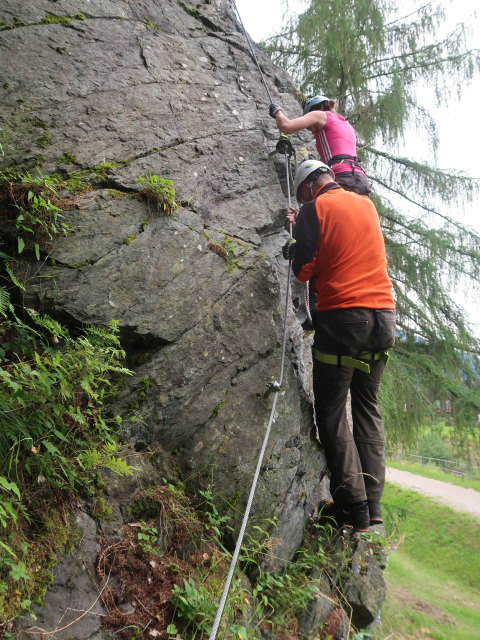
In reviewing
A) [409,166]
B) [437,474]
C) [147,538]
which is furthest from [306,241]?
[437,474]

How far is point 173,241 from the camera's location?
3.37m

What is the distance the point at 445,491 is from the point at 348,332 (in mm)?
20896

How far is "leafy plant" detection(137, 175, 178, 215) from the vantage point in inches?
132

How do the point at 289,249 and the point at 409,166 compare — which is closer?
the point at 289,249

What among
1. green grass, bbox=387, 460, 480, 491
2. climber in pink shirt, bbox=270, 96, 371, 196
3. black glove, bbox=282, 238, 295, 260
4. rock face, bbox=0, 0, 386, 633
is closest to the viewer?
rock face, bbox=0, 0, 386, 633

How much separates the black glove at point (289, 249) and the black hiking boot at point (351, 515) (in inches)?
80.1

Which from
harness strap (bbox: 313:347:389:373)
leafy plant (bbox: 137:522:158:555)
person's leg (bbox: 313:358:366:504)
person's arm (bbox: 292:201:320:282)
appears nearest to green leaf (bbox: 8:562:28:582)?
leafy plant (bbox: 137:522:158:555)

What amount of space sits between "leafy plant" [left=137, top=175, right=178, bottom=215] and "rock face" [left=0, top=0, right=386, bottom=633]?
0.09 metres

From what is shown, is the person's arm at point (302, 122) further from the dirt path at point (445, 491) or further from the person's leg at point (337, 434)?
the dirt path at point (445, 491)

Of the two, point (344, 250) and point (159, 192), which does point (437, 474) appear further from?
point (159, 192)

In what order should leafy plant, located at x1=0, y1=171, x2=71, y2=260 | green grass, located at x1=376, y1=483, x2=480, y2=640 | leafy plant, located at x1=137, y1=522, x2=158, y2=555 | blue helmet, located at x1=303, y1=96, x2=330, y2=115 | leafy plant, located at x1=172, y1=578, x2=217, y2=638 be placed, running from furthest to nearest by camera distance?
green grass, located at x1=376, y1=483, x2=480, y2=640 → blue helmet, located at x1=303, y1=96, x2=330, y2=115 → leafy plant, located at x1=0, y1=171, x2=71, y2=260 → leafy plant, located at x1=137, y1=522, x2=158, y2=555 → leafy plant, located at x1=172, y1=578, x2=217, y2=638

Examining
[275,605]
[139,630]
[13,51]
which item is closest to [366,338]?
[275,605]

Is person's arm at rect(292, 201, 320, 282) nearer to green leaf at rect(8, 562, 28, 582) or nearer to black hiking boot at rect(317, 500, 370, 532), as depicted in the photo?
black hiking boot at rect(317, 500, 370, 532)

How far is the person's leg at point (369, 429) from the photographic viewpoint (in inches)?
134
